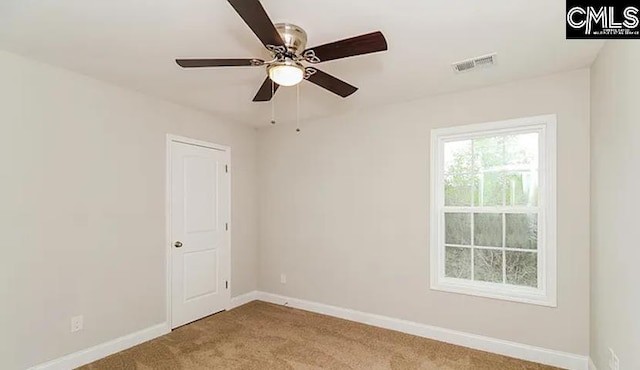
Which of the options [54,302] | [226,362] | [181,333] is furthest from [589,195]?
[54,302]

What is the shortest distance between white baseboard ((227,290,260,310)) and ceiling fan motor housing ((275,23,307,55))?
337 cm

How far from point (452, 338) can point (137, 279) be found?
10.3ft

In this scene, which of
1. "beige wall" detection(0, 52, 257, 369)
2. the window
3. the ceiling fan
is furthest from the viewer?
the window

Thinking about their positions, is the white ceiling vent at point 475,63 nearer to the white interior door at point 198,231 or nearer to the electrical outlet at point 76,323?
the white interior door at point 198,231

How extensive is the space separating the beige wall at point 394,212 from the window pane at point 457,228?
0.23 m

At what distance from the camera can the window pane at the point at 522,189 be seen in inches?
118

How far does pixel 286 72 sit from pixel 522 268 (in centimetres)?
271

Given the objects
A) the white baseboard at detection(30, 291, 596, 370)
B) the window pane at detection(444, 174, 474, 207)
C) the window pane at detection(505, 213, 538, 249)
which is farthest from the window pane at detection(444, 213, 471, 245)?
the white baseboard at detection(30, 291, 596, 370)

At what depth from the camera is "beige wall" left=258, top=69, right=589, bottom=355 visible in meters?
2.78

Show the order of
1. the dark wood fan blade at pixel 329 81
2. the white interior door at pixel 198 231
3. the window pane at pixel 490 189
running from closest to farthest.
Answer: the dark wood fan blade at pixel 329 81
the window pane at pixel 490 189
the white interior door at pixel 198 231

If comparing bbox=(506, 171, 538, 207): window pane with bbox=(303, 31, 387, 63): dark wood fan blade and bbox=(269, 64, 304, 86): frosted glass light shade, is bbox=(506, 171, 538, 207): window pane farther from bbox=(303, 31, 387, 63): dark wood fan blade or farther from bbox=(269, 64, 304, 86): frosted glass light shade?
bbox=(269, 64, 304, 86): frosted glass light shade

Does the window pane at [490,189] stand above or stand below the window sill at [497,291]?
above

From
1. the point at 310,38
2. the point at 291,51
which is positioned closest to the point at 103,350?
the point at 291,51

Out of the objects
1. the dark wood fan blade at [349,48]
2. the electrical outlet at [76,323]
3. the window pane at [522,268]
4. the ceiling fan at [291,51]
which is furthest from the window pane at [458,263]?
the electrical outlet at [76,323]
